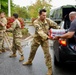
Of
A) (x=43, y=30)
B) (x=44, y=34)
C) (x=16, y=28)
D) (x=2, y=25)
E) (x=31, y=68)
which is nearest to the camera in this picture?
(x=44, y=34)

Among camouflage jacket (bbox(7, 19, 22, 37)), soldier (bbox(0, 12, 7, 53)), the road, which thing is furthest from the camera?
soldier (bbox(0, 12, 7, 53))

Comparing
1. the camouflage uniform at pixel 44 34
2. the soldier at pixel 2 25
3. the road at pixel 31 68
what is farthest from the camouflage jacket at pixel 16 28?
the camouflage uniform at pixel 44 34

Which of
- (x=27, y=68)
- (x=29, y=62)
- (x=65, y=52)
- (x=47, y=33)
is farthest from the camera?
(x=29, y=62)

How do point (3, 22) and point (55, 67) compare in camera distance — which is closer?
point (55, 67)

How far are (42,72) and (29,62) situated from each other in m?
1.35

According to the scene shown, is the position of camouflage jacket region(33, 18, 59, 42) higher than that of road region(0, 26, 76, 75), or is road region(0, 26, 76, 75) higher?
camouflage jacket region(33, 18, 59, 42)

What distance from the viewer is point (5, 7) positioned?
5341cm

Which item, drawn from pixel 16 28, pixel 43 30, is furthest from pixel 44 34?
pixel 16 28

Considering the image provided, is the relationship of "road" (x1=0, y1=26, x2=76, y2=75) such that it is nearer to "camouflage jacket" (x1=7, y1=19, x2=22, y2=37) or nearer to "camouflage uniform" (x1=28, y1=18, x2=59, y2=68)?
"camouflage uniform" (x1=28, y1=18, x2=59, y2=68)

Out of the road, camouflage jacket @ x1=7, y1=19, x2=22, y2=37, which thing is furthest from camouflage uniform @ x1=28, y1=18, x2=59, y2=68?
camouflage jacket @ x1=7, y1=19, x2=22, y2=37

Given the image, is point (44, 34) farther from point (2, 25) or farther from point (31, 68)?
point (2, 25)

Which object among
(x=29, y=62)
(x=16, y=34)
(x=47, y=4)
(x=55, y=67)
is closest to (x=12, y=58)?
(x=16, y=34)

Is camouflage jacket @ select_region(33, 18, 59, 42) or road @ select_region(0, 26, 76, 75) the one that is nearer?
camouflage jacket @ select_region(33, 18, 59, 42)

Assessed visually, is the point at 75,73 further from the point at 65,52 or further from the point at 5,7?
the point at 5,7
